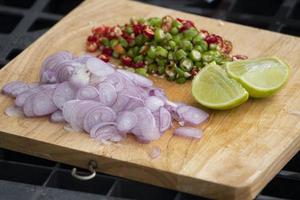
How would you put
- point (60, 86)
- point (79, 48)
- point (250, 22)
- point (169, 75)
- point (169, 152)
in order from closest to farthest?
point (169, 152) → point (60, 86) → point (169, 75) → point (79, 48) → point (250, 22)

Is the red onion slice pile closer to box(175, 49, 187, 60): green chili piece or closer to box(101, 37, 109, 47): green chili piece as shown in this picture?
box(175, 49, 187, 60): green chili piece

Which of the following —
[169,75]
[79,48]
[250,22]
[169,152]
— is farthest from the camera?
[250,22]

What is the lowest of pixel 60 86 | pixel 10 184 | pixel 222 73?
pixel 10 184

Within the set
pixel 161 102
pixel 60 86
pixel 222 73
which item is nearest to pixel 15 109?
pixel 60 86

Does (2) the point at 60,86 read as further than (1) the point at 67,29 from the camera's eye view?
No

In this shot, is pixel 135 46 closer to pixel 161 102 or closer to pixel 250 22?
pixel 161 102

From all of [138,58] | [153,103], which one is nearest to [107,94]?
[153,103]

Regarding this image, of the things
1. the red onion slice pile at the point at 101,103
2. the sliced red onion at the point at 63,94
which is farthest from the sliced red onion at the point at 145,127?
the sliced red onion at the point at 63,94
